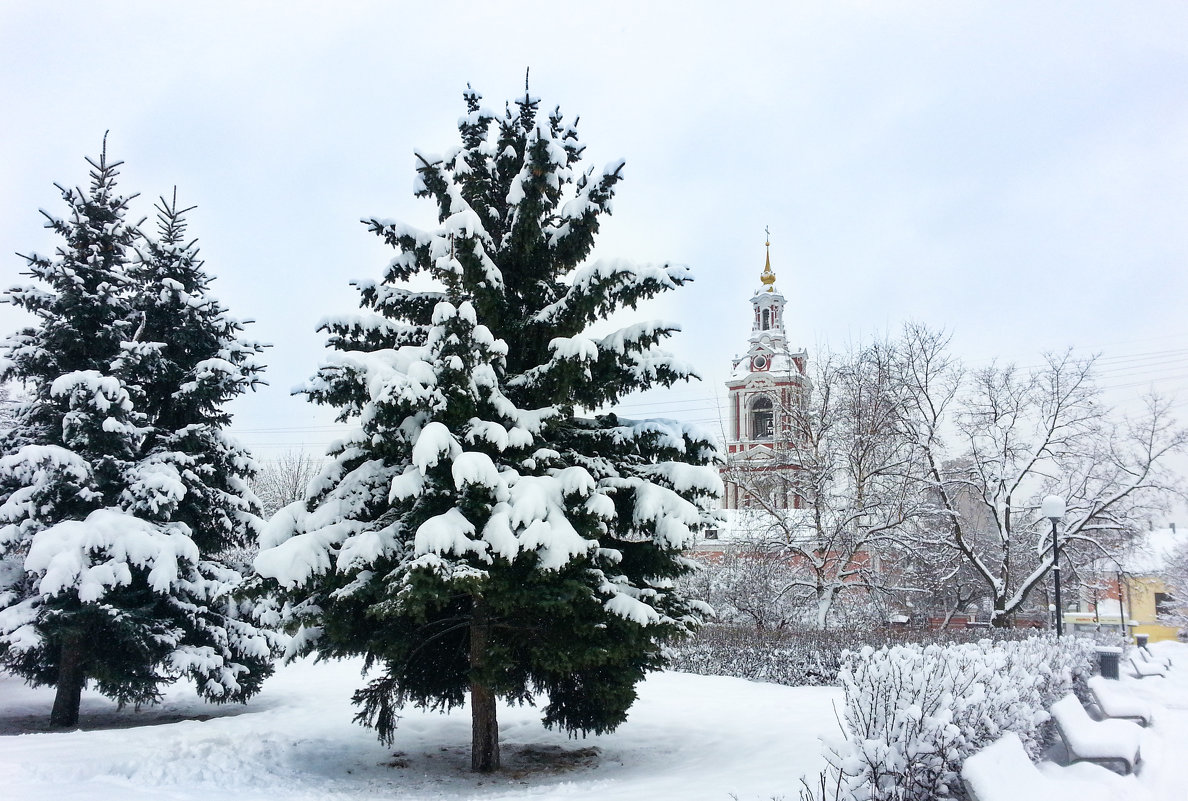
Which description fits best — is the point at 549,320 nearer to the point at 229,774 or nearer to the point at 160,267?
the point at 229,774

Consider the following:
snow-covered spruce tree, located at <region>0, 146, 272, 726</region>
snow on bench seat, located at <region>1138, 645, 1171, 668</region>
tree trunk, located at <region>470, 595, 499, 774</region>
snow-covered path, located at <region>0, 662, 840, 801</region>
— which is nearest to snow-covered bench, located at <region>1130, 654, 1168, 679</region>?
snow on bench seat, located at <region>1138, 645, 1171, 668</region>

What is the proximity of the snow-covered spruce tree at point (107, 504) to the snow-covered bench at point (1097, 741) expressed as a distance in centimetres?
1024

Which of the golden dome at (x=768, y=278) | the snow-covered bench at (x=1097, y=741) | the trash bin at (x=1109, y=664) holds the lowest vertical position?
the trash bin at (x=1109, y=664)

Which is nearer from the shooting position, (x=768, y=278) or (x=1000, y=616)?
(x=1000, y=616)

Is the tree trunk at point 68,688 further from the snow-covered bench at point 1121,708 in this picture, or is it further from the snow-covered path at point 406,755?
the snow-covered bench at point 1121,708

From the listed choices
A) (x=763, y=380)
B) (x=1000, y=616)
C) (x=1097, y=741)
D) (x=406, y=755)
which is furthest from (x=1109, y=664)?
(x=763, y=380)

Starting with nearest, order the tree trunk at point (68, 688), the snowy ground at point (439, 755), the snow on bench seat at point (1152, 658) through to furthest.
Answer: the snowy ground at point (439, 755)
the tree trunk at point (68, 688)
the snow on bench seat at point (1152, 658)

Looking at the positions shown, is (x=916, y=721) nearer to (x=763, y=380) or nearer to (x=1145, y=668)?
(x=1145, y=668)

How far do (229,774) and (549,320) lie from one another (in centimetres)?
588

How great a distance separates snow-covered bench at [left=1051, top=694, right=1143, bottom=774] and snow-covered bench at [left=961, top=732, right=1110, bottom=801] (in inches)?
53.4

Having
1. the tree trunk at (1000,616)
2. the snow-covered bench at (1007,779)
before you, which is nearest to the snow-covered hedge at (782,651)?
the tree trunk at (1000,616)

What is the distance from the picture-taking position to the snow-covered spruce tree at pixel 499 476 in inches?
308

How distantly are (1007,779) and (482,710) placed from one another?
604 centimetres

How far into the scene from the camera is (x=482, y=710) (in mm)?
9203
